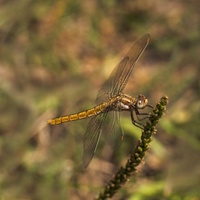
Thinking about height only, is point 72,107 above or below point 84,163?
above

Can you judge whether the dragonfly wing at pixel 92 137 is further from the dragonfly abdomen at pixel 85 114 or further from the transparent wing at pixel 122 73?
the transparent wing at pixel 122 73

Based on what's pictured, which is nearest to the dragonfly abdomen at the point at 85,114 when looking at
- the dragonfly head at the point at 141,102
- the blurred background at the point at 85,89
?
the dragonfly head at the point at 141,102

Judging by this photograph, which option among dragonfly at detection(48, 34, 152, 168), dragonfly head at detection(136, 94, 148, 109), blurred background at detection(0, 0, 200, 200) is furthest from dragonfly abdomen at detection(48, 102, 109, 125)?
blurred background at detection(0, 0, 200, 200)

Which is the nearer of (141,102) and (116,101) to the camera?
(141,102)

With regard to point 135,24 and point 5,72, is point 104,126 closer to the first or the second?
point 5,72

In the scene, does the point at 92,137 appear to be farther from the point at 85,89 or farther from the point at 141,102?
the point at 85,89

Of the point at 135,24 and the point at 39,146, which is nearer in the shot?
the point at 39,146

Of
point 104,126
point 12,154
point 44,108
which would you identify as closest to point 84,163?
point 104,126

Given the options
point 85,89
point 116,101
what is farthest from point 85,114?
point 85,89
